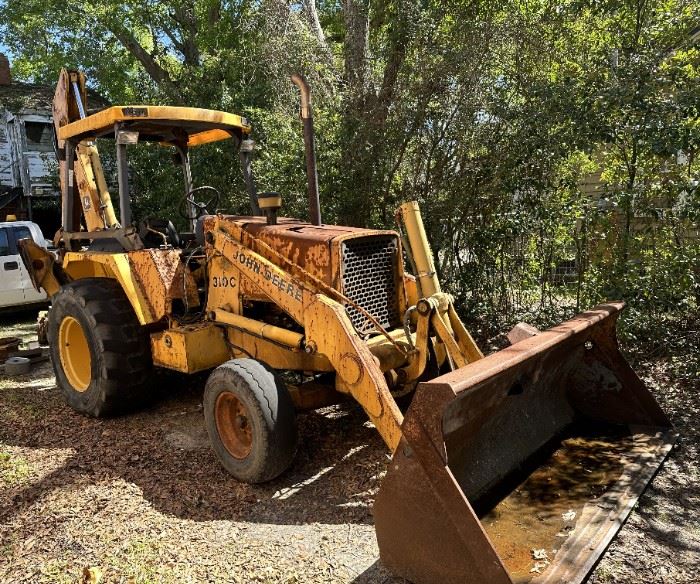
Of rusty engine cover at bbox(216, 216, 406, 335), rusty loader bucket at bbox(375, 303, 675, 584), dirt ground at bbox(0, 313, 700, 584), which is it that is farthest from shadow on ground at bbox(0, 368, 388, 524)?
rusty engine cover at bbox(216, 216, 406, 335)

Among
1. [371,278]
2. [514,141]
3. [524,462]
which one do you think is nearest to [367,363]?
[371,278]

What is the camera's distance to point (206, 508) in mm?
3801

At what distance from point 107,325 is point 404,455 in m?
3.30

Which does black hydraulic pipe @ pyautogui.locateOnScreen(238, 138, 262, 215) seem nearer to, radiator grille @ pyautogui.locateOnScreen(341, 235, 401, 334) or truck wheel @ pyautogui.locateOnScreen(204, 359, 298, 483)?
radiator grille @ pyautogui.locateOnScreen(341, 235, 401, 334)

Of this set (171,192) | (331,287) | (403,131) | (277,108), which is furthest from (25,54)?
(331,287)

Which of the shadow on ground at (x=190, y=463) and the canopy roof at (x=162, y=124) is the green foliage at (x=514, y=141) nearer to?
the canopy roof at (x=162, y=124)

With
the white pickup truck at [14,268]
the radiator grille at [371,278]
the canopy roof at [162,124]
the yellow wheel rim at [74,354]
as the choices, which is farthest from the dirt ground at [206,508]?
the white pickup truck at [14,268]

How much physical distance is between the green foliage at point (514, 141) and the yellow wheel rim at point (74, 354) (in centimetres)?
375

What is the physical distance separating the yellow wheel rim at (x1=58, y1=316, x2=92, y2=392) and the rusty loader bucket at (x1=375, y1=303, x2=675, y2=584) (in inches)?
152

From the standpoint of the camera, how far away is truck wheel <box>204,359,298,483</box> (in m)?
3.83

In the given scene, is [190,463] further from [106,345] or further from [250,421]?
[106,345]

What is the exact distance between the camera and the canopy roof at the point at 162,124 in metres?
5.00

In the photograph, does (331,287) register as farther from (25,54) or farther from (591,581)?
(25,54)

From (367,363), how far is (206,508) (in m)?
1.38
